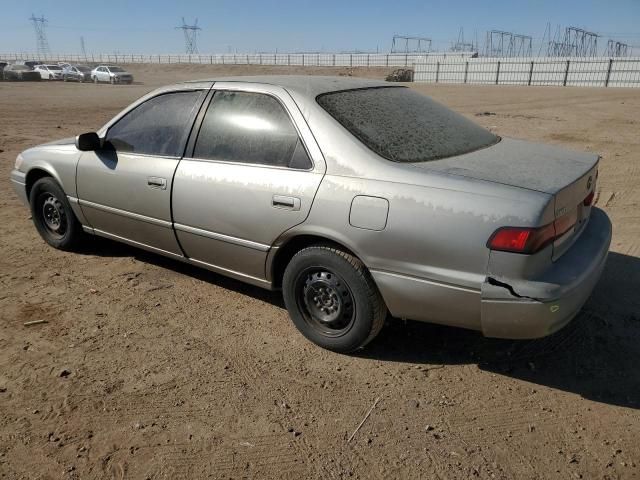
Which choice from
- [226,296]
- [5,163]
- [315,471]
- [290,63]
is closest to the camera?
[315,471]

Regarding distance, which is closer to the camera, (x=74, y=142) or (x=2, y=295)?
(x=2, y=295)

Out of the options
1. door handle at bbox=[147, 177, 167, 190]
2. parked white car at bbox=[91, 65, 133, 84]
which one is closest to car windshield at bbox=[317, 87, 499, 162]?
door handle at bbox=[147, 177, 167, 190]

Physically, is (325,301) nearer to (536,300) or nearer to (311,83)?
(536,300)

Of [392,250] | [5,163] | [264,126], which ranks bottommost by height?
[5,163]

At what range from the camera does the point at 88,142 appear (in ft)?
13.8

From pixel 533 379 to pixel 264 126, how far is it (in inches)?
87.8

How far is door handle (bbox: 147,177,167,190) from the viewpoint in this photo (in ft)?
12.4

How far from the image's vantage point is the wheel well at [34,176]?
484 centimetres

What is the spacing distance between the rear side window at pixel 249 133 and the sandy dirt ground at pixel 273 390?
3.76ft

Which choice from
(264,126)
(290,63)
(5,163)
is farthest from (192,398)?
(290,63)

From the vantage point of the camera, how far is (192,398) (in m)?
2.86

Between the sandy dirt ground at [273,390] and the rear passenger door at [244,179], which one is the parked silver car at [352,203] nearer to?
the rear passenger door at [244,179]

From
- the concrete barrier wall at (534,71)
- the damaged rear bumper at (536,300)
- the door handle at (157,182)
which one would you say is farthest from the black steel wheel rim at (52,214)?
the concrete barrier wall at (534,71)

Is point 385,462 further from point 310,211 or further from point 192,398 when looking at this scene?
point 310,211
